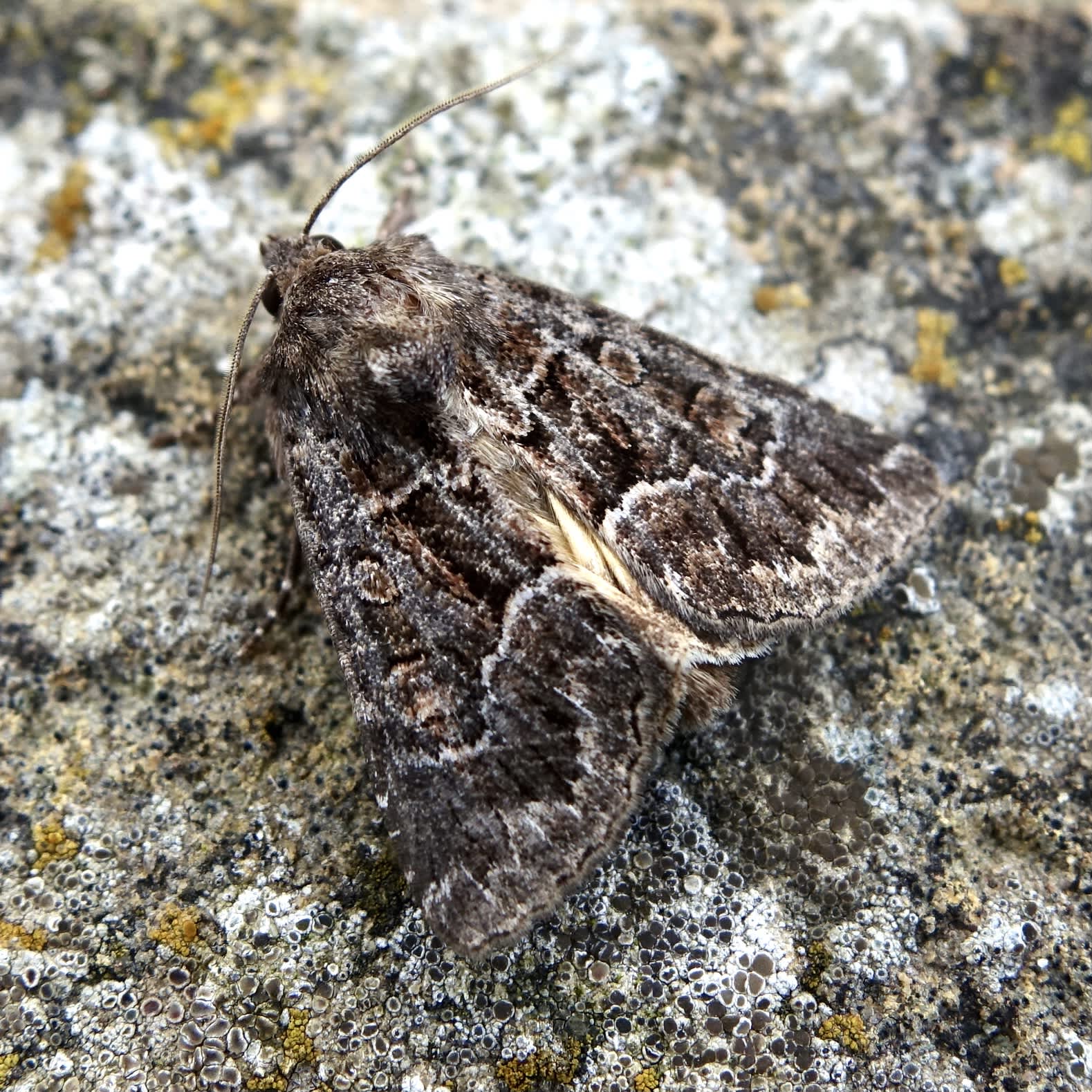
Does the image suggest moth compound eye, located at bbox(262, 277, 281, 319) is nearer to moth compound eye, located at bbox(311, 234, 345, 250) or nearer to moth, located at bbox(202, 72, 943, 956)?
moth, located at bbox(202, 72, 943, 956)

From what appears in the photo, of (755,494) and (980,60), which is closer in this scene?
(755,494)

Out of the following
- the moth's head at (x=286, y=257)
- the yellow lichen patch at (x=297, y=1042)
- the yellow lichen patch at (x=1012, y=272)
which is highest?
the yellow lichen patch at (x=1012, y=272)

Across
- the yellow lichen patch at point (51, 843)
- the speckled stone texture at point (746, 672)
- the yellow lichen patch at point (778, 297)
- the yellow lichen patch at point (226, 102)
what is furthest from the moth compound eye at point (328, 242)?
the yellow lichen patch at point (51, 843)

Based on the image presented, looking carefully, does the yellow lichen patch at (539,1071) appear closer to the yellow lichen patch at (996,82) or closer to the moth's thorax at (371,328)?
the moth's thorax at (371,328)

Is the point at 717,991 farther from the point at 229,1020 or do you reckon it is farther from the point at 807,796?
the point at 229,1020

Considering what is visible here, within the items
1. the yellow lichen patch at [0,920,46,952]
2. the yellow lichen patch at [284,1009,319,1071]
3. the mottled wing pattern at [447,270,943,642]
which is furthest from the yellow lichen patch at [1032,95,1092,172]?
the yellow lichen patch at [0,920,46,952]

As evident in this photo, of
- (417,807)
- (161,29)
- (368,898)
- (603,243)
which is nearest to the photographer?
(417,807)

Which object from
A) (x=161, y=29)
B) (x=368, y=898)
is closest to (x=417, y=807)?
(x=368, y=898)
